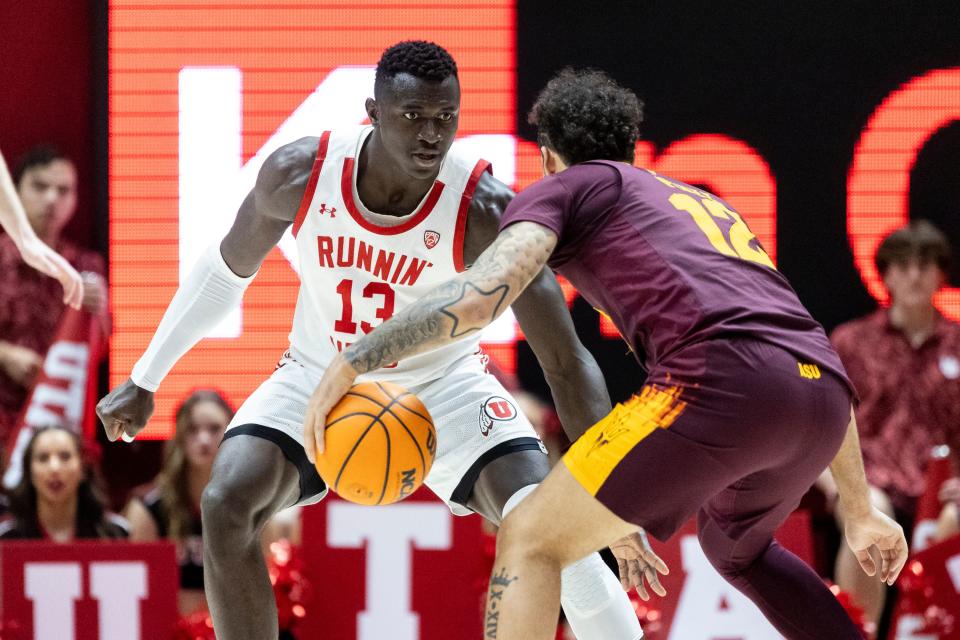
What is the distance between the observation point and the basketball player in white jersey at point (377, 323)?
153 inches

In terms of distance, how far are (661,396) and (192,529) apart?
10.9 ft

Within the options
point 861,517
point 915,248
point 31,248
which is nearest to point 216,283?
point 861,517

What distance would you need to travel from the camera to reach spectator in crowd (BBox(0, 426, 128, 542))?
20.0 ft

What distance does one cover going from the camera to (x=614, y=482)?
10.7 ft

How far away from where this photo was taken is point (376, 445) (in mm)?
3596

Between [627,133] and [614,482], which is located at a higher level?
[627,133]

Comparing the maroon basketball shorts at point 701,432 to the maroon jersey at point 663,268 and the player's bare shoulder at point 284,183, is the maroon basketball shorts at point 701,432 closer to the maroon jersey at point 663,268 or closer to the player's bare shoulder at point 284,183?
the maroon jersey at point 663,268

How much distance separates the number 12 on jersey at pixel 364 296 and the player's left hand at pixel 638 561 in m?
0.88

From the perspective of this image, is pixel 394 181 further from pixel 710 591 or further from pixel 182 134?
pixel 182 134

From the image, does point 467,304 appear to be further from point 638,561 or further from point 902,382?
point 902,382

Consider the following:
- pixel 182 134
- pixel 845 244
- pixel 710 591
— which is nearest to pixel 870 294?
pixel 845 244

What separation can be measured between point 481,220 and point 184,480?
8.59 feet

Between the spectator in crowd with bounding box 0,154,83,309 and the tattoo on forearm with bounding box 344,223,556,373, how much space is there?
3143 millimetres

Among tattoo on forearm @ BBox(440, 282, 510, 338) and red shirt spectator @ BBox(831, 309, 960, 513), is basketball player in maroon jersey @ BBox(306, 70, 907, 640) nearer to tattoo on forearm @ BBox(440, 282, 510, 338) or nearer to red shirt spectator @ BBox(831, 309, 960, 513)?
tattoo on forearm @ BBox(440, 282, 510, 338)
